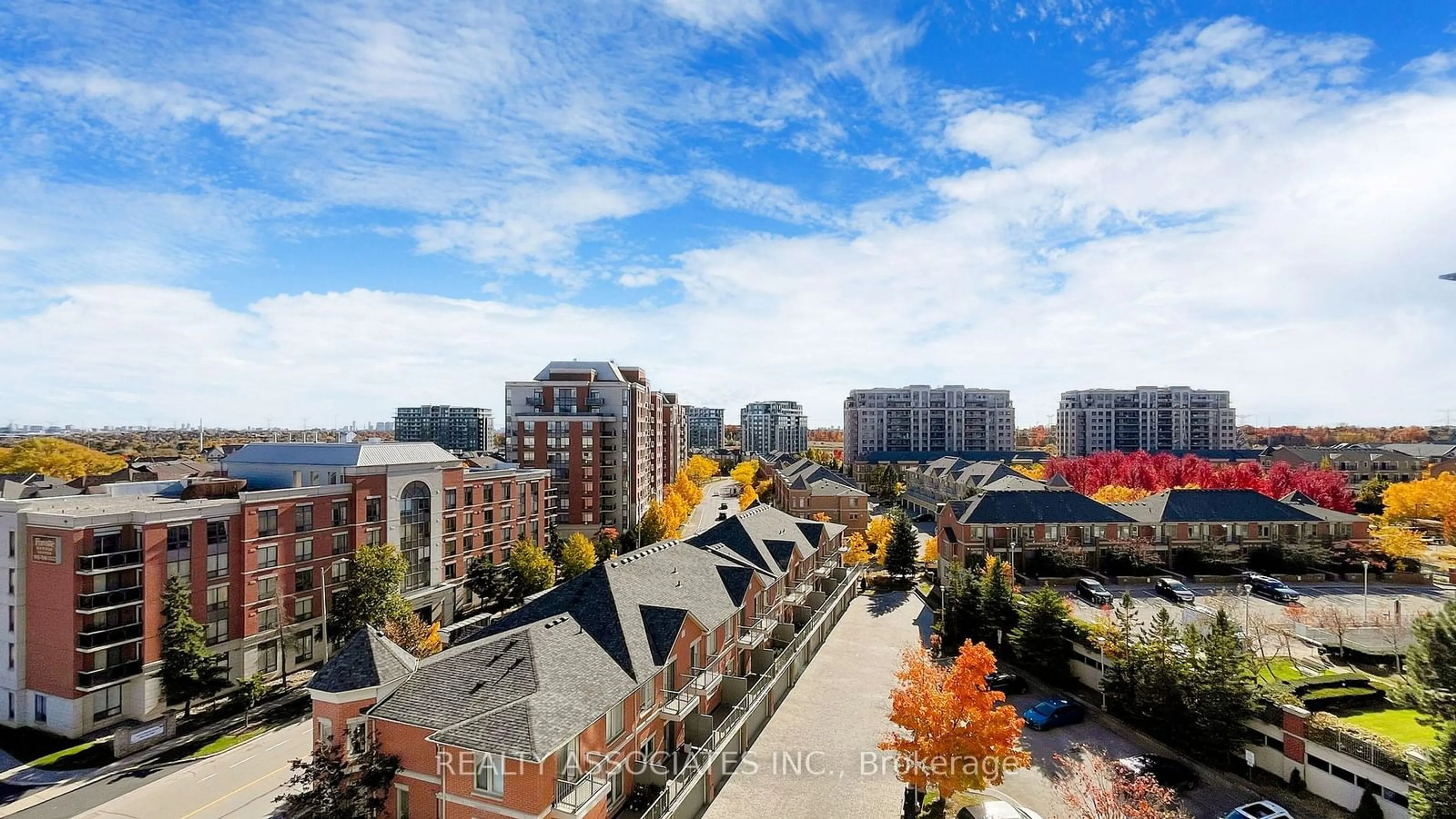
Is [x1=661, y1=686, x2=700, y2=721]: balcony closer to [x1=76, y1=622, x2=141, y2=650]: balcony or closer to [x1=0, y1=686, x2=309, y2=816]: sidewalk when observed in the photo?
[x1=0, y1=686, x2=309, y2=816]: sidewalk

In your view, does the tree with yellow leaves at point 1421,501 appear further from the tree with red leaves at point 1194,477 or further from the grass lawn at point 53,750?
the grass lawn at point 53,750

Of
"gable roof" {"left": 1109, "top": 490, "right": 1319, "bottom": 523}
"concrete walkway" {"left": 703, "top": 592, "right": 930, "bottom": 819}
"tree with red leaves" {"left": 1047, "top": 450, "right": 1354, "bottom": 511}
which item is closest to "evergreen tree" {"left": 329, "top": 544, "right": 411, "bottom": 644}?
"concrete walkway" {"left": 703, "top": 592, "right": 930, "bottom": 819}

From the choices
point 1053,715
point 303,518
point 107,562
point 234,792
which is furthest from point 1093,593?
point 107,562

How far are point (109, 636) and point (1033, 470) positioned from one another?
116 metres

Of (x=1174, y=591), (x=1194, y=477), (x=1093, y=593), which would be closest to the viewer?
(x=1093, y=593)

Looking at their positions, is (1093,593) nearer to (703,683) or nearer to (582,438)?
(703,683)

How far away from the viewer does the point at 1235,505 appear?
60906 mm

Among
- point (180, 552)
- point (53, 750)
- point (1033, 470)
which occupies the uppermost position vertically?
point (180, 552)

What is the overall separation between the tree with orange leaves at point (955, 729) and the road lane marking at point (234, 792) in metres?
26.1

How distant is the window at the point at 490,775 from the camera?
19766 mm

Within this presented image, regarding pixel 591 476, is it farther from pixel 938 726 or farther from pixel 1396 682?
pixel 1396 682

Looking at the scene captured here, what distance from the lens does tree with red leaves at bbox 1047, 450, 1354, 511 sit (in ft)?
246

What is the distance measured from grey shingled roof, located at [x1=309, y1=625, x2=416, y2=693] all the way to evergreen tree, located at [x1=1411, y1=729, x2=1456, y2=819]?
106ft

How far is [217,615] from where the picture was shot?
37031mm
